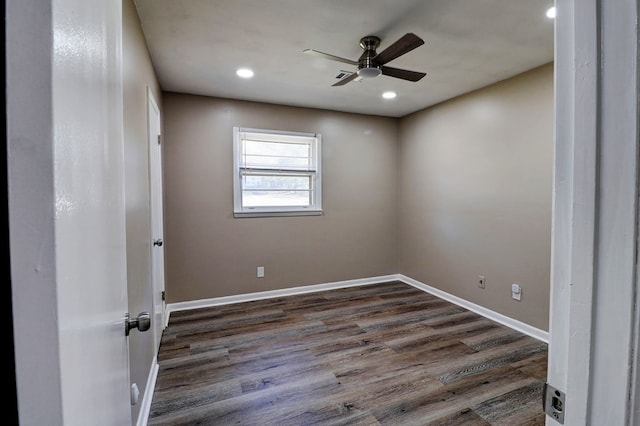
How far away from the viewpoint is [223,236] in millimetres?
3732

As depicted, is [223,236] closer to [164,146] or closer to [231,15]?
[164,146]

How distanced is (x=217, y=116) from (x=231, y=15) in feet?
5.87

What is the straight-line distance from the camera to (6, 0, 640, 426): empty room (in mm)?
428

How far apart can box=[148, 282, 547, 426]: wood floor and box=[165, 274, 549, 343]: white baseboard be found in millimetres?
103

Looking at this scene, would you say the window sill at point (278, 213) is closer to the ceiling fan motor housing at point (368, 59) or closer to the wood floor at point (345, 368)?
the wood floor at point (345, 368)

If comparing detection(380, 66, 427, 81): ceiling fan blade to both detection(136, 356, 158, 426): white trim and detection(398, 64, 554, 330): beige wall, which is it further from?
detection(136, 356, 158, 426): white trim

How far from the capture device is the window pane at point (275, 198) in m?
3.88

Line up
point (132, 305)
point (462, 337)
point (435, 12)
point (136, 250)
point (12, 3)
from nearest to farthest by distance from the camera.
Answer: point (12, 3), point (132, 305), point (136, 250), point (435, 12), point (462, 337)

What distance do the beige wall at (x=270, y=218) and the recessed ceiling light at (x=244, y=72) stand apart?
2.61 ft

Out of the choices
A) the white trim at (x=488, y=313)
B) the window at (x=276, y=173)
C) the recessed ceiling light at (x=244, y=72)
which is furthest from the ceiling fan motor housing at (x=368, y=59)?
the white trim at (x=488, y=313)

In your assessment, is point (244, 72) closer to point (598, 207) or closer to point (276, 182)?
point (276, 182)

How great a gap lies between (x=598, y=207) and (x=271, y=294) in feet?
12.5

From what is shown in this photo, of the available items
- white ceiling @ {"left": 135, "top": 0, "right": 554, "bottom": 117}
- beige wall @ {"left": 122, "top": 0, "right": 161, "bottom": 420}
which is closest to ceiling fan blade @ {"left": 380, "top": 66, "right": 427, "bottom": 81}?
white ceiling @ {"left": 135, "top": 0, "right": 554, "bottom": 117}

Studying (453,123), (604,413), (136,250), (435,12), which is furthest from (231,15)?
(453,123)
